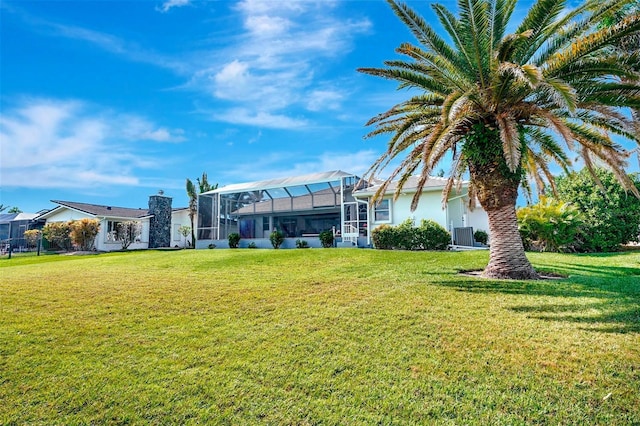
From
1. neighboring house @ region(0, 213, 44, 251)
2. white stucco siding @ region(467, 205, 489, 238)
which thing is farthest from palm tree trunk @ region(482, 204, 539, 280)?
neighboring house @ region(0, 213, 44, 251)

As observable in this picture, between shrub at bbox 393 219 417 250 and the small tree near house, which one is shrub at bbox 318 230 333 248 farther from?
the small tree near house

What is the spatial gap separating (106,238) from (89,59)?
20.3 metres

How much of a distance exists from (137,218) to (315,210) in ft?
57.9

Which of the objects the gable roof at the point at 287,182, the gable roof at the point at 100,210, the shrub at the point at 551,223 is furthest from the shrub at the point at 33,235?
the shrub at the point at 551,223

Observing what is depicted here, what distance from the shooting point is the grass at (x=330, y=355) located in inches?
120

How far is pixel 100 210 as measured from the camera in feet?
101

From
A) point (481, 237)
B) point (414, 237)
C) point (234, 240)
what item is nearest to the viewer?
point (414, 237)

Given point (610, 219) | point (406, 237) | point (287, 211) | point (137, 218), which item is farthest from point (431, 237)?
point (137, 218)

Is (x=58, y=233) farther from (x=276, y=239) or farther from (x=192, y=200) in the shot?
(x=276, y=239)

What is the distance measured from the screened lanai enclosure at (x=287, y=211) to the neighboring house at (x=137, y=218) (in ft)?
25.1

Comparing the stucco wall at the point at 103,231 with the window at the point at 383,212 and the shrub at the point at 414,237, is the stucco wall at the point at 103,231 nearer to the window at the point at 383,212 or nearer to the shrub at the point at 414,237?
the window at the point at 383,212

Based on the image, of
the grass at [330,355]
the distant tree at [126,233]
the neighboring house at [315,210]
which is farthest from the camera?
the distant tree at [126,233]

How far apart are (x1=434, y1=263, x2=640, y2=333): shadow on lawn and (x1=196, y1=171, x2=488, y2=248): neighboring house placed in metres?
9.99

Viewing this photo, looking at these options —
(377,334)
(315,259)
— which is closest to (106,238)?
(315,259)
